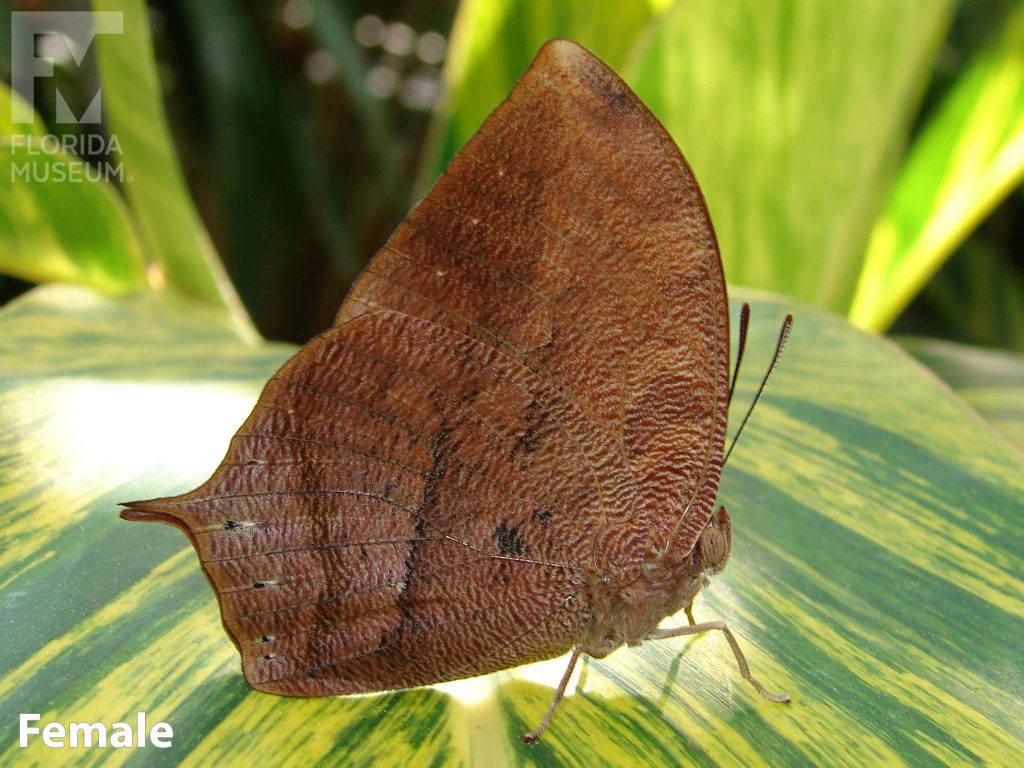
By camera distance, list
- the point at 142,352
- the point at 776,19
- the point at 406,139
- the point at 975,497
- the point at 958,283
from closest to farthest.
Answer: the point at 975,497 → the point at 142,352 → the point at 776,19 → the point at 958,283 → the point at 406,139

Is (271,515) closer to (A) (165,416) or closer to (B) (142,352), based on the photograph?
(A) (165,416)

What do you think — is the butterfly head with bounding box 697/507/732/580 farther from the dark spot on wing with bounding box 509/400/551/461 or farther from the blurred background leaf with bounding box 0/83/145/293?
the blurred background leaf with bounding box 0/83/145/293

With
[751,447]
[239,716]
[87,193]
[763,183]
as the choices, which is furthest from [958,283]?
[239,716]

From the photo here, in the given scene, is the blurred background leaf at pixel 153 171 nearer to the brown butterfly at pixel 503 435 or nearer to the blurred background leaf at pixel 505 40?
the blurred background leaf at pixel 505 40

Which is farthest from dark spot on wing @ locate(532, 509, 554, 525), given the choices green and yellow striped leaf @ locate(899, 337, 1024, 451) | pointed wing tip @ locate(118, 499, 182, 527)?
green and yellow striped leaf @ locate(899, 337, 1024, 451)
